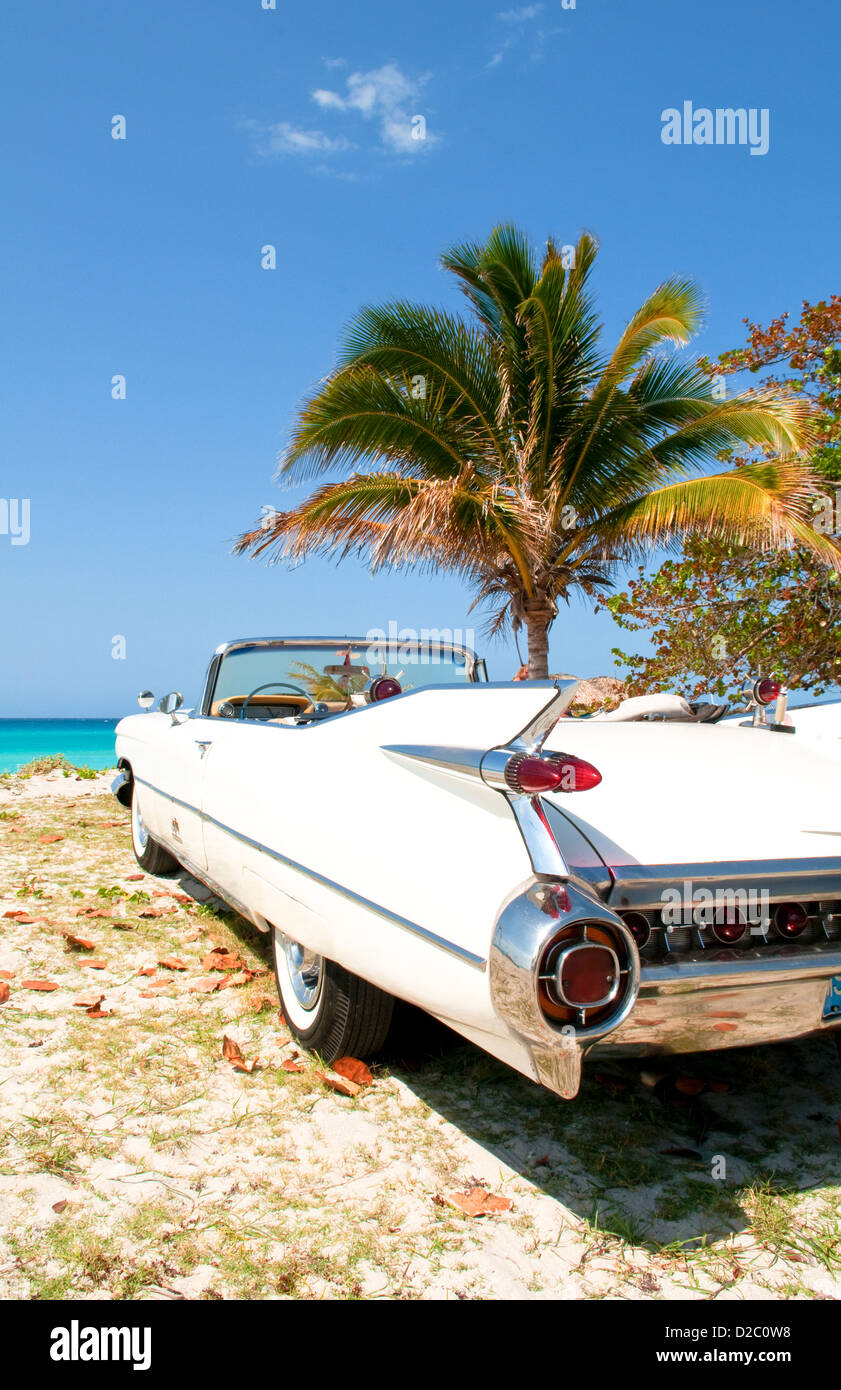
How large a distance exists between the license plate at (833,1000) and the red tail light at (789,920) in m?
0.13

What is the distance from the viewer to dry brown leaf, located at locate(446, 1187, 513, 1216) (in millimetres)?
2164

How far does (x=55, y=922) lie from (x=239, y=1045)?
194 centimetres

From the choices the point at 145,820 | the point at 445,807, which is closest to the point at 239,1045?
the point at 445,807

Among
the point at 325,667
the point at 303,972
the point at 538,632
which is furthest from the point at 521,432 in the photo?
the point at 303,972

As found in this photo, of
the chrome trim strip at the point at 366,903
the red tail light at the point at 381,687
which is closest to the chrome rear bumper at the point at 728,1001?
the chrome trim strip at the point at 366,903

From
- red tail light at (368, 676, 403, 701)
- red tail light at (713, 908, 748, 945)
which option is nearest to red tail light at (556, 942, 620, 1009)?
red tail light at (713, 908, 748, 945)

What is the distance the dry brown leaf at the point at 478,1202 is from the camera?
7.10 feet

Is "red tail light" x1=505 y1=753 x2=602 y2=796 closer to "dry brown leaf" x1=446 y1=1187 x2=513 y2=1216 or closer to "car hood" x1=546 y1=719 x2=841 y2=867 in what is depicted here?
"car hood" x1=546 y1=719 x2=841 y2=867

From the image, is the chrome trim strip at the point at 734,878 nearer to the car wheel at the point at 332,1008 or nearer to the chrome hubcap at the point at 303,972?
the car wheel at the point at 332,1008

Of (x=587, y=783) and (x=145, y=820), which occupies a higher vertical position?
(x=587, y=783)

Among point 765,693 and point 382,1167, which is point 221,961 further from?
point 765,693

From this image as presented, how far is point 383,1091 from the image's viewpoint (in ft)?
9.13

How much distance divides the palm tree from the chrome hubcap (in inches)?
243

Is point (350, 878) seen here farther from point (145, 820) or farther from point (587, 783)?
point (145, 820)
